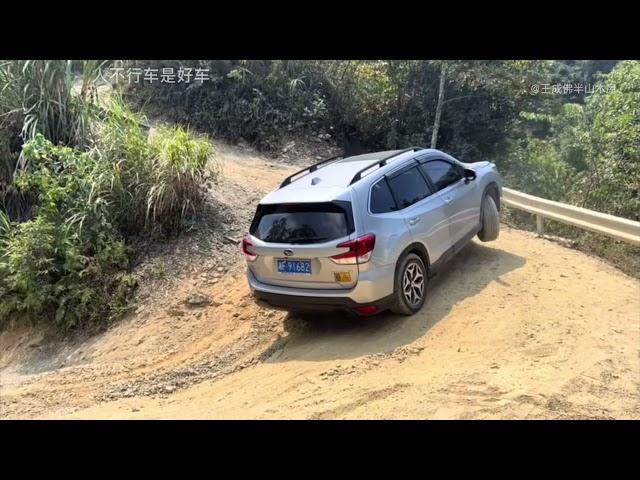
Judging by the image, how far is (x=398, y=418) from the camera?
12.6ft

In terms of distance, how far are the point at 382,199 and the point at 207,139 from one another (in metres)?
4.15

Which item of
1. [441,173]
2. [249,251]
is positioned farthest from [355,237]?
[441,173]

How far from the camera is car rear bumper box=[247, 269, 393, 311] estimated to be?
199 inches

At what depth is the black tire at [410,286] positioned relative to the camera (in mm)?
5301

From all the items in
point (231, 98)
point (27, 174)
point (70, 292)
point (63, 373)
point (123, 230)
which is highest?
point (231, 98)

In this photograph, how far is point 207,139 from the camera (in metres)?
8.57

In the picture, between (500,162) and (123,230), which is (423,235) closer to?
(123,230)

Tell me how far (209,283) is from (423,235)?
3088 millimetres

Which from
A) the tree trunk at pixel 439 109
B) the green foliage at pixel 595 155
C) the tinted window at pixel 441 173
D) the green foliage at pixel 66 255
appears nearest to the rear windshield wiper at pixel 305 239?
the tinted window at pixel 441 173

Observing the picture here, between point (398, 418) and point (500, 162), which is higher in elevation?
point (500, 162)

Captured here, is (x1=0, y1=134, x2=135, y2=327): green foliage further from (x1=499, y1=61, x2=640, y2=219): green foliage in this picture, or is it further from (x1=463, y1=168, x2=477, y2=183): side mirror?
(x1=499, y1=61, x2=640, y2=219): green foliage

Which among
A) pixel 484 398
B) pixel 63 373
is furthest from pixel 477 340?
pixel 63 373

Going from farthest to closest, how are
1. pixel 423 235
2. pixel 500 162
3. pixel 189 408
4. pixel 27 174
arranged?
pixel 500 162, pixel 27 174, pixel 423 235, pixel 189 408

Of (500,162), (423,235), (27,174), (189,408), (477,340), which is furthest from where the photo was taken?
(500,162)
